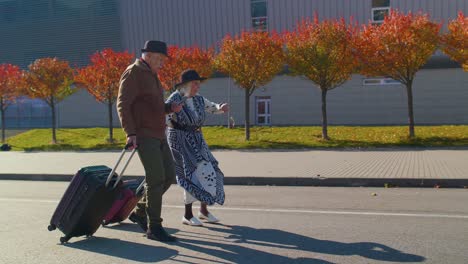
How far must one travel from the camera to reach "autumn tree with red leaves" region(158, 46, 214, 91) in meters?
22.8

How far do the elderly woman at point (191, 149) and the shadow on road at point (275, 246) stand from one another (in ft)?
1.75

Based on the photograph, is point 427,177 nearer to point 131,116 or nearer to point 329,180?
point 329,180

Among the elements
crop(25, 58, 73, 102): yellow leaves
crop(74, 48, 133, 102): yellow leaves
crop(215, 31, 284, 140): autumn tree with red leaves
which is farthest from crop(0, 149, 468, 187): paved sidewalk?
crop(25, 58, 73, 102): yellow leaves

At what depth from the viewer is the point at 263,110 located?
32.0m

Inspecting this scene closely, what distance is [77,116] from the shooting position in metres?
36.8

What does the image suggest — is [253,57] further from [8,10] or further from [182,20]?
[8,10]

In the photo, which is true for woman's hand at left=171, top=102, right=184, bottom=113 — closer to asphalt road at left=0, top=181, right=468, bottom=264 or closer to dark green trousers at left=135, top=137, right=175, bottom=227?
dark green trousers at left=135, top=137, right=175, bottom=227

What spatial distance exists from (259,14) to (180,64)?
11136mm

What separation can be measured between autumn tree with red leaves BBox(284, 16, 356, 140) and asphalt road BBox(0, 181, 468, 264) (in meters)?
11.5

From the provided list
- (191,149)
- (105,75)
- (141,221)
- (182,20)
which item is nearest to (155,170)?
(191,149)

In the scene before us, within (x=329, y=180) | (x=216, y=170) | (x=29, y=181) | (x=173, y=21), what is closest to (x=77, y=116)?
(x=173, y=21)

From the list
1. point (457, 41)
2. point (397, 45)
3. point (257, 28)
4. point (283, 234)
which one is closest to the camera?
point (283, 234)

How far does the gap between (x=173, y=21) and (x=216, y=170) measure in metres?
29.2

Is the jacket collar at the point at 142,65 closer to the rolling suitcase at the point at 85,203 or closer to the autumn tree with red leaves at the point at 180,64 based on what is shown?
the rolling suitcase at the point at 85,203
